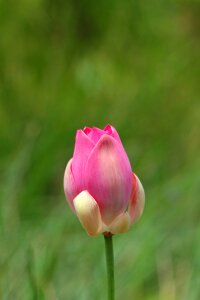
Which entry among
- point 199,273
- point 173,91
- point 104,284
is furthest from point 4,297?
point 173,91

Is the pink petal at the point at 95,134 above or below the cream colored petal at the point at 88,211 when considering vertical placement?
above

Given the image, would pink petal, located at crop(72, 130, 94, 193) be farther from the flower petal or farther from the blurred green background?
the blurred green background

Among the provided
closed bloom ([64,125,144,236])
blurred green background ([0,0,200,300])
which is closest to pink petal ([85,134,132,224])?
closed bloom ([64,125,144,236])

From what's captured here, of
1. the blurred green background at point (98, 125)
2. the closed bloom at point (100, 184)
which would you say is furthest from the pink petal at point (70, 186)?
the blurred green background at point (98, 125)

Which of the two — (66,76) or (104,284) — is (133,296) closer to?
(104,284)

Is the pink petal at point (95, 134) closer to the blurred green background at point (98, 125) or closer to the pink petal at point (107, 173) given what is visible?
the pink petal at point (107, 173)

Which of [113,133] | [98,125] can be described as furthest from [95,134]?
[98,125]
